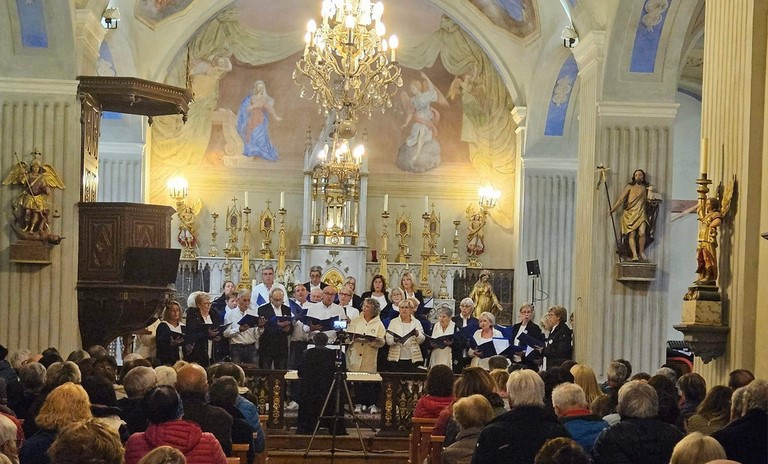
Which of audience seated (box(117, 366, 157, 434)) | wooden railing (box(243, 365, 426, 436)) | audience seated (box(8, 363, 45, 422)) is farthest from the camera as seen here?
wooden railing (box(243, 365, 426, 436))

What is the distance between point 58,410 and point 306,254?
15477mm

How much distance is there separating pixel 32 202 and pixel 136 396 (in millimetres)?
6778

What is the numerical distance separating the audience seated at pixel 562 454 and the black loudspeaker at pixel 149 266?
9.35 m

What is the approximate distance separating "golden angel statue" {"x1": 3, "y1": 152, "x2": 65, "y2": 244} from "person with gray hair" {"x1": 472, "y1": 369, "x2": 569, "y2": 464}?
864 cm

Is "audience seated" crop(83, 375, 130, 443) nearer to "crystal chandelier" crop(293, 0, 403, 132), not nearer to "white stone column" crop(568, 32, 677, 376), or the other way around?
"crystal chandelier" crop(293, 0, 403, 132)

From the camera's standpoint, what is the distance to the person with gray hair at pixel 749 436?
5.68 m

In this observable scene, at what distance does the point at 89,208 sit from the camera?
13945 millimetres

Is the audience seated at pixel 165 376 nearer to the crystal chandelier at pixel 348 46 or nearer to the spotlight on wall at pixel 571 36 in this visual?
the crystal chandelier at pixel 348 46

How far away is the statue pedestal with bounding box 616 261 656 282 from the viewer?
14180mm

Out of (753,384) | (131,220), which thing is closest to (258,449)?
(753,384)

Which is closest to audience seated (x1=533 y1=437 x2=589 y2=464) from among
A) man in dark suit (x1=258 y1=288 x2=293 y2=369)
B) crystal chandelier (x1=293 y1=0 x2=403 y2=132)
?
man in dark suit (x1=258 y1=288 x2=293 y2=369)

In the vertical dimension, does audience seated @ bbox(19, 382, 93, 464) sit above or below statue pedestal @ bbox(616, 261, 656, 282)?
below

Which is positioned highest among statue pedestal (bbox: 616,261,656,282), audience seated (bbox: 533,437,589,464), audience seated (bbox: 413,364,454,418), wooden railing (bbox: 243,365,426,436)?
statue pedestal (bbox: 616,261,656,282)

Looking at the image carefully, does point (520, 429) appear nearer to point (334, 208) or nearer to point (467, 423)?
point (467, 423)
